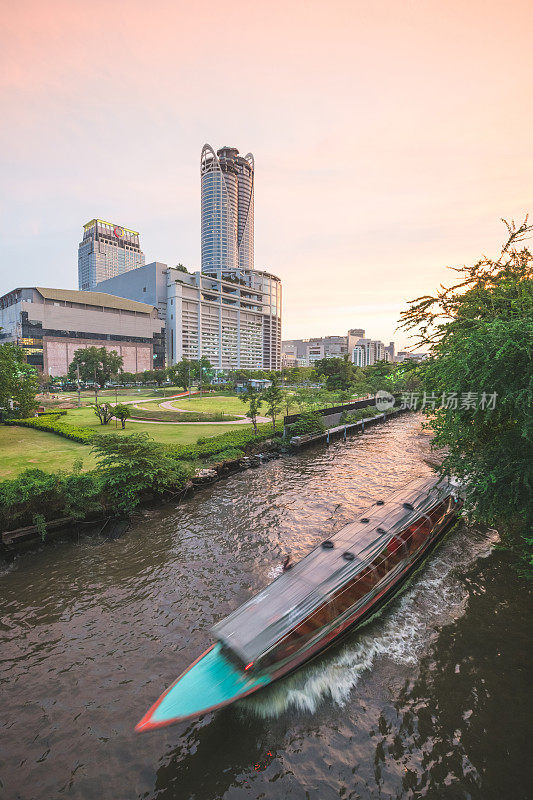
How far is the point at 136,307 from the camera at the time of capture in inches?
5891

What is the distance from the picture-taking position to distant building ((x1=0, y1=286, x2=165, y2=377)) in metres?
123

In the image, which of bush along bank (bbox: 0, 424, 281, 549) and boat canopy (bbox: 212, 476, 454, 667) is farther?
bush along bank (bbox: 0, 424, 281, 549)

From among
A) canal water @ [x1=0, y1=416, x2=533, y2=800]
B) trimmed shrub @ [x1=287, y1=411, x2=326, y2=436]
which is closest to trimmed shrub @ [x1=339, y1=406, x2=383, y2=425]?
trimmed shrub @ [x1=287, y1=411, x2=326, y2=436]

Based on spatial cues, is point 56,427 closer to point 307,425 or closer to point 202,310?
point 307,425

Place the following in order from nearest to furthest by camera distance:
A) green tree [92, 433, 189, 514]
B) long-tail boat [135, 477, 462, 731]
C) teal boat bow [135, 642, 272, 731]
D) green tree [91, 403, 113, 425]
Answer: teal boat bow [135, 642, 272, 731] < long-tail boat [135, 477, 462, 731] < green tree [92, 433, 189, 514] < green tree [91, 403, 113, 425]

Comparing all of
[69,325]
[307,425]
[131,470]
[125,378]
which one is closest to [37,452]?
[131,470]

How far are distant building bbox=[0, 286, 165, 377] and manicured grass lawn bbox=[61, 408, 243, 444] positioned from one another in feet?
322

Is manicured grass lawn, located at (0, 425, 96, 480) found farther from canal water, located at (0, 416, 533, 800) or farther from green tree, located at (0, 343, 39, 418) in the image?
canal water, located at (0, 416, 533, 800)

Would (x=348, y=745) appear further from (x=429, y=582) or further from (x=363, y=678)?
(x=429, y=582)

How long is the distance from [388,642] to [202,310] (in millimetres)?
172245

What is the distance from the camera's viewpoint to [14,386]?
1350 inches

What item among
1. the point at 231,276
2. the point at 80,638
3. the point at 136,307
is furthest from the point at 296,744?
the point at 231,276

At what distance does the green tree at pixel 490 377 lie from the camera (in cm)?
775

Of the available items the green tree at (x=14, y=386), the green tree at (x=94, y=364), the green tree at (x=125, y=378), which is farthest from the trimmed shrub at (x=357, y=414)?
the green tree at (x=125, y=378)
